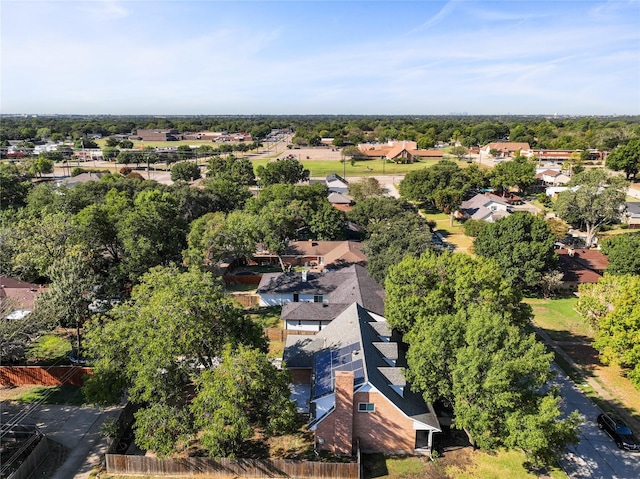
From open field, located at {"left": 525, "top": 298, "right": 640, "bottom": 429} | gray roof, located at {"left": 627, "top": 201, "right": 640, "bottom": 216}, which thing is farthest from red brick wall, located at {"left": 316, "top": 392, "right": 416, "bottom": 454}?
gray roof, located at {"left": 627, "top": 201, "right": 640, "bottom": 216}

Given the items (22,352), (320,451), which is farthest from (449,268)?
(22,352)

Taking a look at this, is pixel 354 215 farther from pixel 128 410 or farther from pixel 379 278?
pixel 128 410

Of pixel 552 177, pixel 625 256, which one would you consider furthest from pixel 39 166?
pixel 552 177

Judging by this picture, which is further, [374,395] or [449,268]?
[449,268]

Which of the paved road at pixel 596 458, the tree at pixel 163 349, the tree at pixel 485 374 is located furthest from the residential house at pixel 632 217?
the tree at pixel 163 349

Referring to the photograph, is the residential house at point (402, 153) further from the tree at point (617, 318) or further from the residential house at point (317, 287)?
the tree at point (617, 318)

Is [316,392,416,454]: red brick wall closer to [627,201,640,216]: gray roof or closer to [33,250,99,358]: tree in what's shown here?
[33,250,99,358]: tree
